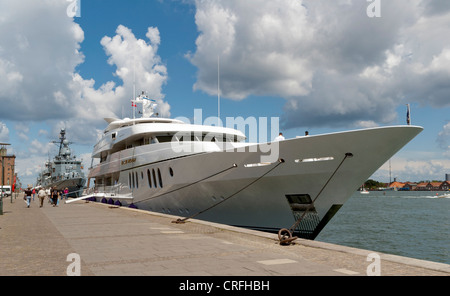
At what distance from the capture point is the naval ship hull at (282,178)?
10.2 meters

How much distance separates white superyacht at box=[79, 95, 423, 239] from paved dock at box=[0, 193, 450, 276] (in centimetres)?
146

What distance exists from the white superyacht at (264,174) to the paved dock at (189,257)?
1459 mm

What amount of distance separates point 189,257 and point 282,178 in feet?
18.4

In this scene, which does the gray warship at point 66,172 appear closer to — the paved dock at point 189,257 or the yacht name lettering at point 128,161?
the yacht name lettering at point 128,161

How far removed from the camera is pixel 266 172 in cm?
1159

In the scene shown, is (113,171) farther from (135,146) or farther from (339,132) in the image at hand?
(339,132)

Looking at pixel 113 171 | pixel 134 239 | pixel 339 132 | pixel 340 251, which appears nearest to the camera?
pixel 340 251

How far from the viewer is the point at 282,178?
11320 mm

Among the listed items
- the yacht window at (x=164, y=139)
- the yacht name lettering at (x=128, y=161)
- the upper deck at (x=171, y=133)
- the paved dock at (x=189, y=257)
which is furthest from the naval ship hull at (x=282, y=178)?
the yacht name lettering at (x=128, y=161)

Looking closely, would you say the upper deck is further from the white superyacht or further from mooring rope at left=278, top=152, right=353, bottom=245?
mooring rope at left=278, top=152, right=353, bottom=245

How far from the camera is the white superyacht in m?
10.2

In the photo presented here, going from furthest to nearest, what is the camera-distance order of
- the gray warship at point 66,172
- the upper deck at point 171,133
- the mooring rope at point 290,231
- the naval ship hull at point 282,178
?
the gray warship at point 66,172 < the upper deck at point 171,133 < the naval ship hull at point 282,178 < the mooring rope at point 290,231
